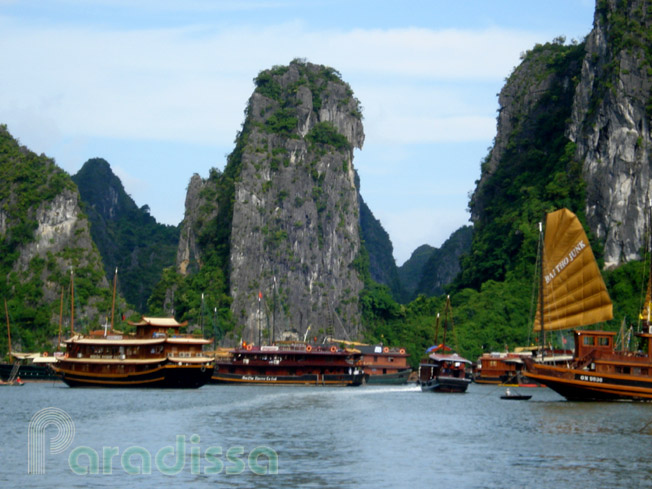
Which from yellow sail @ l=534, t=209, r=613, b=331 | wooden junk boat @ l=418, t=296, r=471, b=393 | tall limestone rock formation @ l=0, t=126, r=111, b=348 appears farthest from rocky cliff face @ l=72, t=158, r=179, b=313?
yellow sail @ l=534, t=209, r=613, b=331

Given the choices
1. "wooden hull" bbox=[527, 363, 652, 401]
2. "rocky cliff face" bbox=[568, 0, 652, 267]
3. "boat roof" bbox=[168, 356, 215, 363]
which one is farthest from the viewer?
"rocky cliff face" bbox=[568, 0, 652, 267]

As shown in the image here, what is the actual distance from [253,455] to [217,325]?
87130 mm

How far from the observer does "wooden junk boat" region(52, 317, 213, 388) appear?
68750mm

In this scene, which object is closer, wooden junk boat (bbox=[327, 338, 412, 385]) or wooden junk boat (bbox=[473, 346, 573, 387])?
wooden junk boat (bbox=[473, 346, 573, 387])

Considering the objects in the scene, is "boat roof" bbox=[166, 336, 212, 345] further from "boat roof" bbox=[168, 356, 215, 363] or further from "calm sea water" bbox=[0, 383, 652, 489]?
"calm sea water" bbox=[0, 383, 652, 489]

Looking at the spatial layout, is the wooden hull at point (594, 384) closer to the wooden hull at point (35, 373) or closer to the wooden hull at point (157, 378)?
the wooden hull at point (157, 378)

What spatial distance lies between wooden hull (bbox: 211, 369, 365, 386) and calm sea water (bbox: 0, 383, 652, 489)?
2957 cm

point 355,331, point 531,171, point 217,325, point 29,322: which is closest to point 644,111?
point 531,171

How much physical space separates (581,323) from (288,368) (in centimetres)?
3142

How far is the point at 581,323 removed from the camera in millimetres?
58844

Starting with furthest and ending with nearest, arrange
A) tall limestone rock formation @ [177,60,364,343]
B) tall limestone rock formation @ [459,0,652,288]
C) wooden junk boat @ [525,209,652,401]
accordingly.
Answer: tall limestone rock formation @ [177,60,364,343], tall limestone rock formation @ [459,0,652,288], wooden junk boat @ [525,209,652,401]

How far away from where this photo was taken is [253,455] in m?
30.1

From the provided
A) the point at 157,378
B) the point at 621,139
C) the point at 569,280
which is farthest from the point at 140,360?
the point at 621,139

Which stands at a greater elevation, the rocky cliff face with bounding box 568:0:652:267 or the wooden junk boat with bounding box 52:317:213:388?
the rocky cliff face with bounding box 568:0:652:267
